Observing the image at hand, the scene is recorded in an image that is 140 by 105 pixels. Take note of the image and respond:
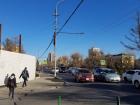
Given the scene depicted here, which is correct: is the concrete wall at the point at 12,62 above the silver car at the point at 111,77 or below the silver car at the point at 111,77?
above

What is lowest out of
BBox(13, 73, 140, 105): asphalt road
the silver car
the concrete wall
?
BBox(13, 73, 140, 105): asphalt road

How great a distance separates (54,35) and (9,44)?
3800 cm

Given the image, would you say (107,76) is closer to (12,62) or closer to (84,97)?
(12,62)

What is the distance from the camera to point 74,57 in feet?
531

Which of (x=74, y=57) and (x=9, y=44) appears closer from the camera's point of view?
(x=9, y=44)

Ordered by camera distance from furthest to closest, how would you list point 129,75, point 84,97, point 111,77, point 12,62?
point 129,75 < point 111,77 < point 12,62 < point 84,97

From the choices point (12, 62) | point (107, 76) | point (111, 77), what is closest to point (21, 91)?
point (12, 62)

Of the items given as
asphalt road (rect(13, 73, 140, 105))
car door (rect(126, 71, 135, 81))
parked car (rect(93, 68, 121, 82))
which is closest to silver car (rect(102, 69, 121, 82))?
parked car (rect(93, 68, 121, 82))

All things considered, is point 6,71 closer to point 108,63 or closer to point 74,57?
point 108,63

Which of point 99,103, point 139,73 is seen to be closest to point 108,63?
point 139,73

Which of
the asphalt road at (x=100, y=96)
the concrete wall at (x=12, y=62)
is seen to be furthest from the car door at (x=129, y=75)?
the asphalt road at (x=100, y=96)

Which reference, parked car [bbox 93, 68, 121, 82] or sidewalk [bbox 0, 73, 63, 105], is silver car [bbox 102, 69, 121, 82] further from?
sidewalk [bbox 0, 73, 63, 105]

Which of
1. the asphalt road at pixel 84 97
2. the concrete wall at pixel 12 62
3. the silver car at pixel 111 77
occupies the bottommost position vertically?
the asphalt road at pixel 84 97

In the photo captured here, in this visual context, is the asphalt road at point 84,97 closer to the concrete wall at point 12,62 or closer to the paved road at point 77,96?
the paved road at point 77,96
